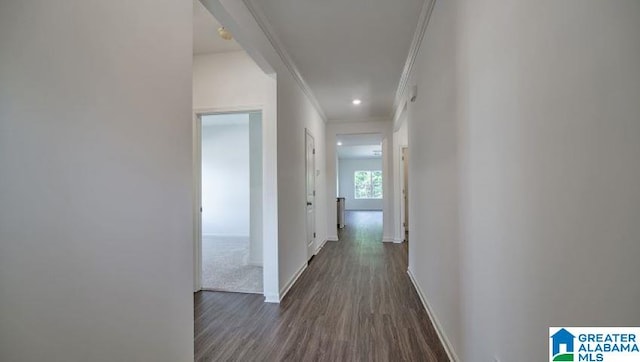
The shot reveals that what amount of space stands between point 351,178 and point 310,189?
9341 mm

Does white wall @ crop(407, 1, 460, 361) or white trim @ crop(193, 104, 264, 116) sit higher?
white trim @ crop(193, 104, 264, 116)

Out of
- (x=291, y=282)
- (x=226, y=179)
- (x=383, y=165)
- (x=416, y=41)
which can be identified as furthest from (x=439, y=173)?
(x=226, y=179)

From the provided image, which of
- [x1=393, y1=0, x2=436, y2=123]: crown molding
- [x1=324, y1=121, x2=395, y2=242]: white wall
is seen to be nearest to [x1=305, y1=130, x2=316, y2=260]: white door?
[x1=324, y1=121, x2=395, y2=242]: white wall

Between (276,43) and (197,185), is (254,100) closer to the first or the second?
(276,43)

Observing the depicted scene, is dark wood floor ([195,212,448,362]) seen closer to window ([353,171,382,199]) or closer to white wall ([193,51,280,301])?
white wall ([193,51,280,301])

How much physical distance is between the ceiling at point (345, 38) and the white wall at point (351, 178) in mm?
9300

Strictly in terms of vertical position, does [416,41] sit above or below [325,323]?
above

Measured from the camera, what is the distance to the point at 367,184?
45.1 ft

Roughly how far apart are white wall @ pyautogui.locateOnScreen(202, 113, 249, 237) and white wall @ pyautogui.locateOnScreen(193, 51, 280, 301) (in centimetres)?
348

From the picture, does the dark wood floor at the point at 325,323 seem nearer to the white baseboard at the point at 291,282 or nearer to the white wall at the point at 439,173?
the white baseboard at the point at 291,282

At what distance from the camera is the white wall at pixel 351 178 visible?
13555 mm

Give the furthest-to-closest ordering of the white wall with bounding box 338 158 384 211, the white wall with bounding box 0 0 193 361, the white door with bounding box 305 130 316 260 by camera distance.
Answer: the white wall with bounding box 338 158 384 211
the white door with bounding box 305 130 316 260
the white wall with bounding box 0 0 193 361

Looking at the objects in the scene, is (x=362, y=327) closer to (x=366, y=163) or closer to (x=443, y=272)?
(x=443, y=272)

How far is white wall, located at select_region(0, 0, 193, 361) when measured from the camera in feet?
2.52
